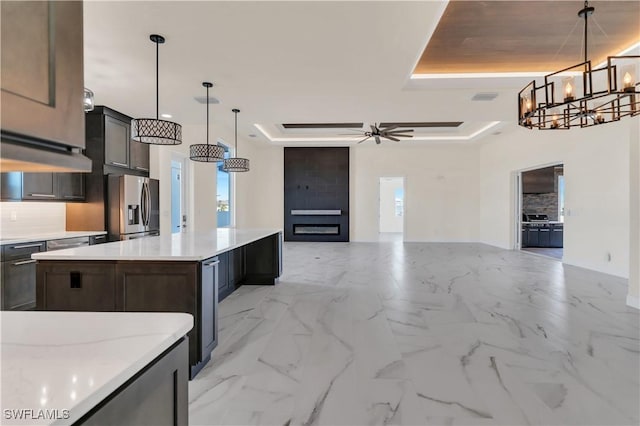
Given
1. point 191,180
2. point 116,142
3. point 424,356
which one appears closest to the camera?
point 424,356

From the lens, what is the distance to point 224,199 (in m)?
9.16

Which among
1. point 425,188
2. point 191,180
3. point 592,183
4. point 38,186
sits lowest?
point 38,186

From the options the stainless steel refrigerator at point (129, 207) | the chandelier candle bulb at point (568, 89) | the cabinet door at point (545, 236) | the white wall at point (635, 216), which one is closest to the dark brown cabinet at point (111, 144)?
the stainless steel refrigerator at point (129, 207)

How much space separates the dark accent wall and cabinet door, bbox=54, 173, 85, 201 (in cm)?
666

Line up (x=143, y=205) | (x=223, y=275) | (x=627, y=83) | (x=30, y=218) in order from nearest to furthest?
(x=627, y=83), (x=223, y=275), (x=30, y=218), (x=143, y=205)

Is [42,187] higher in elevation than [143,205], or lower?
higher

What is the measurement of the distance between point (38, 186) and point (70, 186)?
0.59 meters

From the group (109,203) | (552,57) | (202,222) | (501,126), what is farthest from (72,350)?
(501,126)

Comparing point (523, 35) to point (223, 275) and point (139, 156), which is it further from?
point (139, 156)

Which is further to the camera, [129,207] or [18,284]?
[129,207]

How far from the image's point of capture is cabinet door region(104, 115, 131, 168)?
5023 millimetres

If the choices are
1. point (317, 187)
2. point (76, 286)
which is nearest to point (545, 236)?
point (317, 187)

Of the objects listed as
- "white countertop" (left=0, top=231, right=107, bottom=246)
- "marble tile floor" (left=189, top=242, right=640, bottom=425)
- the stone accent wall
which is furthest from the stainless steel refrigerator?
the stone accent wall

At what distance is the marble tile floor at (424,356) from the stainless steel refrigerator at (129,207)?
1972 millimetres
